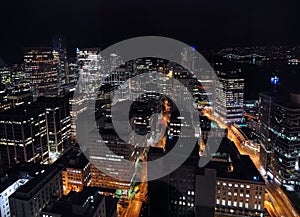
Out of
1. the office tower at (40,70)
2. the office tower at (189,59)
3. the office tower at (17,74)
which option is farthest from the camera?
the office tower at (17,74)

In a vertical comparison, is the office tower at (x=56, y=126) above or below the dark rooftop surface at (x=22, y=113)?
below

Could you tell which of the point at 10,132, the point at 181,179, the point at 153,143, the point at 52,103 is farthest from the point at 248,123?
the point at 10,132

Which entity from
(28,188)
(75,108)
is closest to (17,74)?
(75,108)

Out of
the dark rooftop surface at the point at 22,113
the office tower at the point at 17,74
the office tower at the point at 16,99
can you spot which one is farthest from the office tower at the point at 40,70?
the dark rooftop surface at the point at 22,113

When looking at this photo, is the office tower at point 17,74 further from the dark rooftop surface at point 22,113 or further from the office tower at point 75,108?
the dark rooftop surface at point 22,113

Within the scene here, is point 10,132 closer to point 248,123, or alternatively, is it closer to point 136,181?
point 136,181

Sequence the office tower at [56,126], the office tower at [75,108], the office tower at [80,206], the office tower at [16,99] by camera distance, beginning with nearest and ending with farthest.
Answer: the office tower at [80,206] < the office tower at [56,126] < the office tower at [75,108] < the office tower at [16,99]
